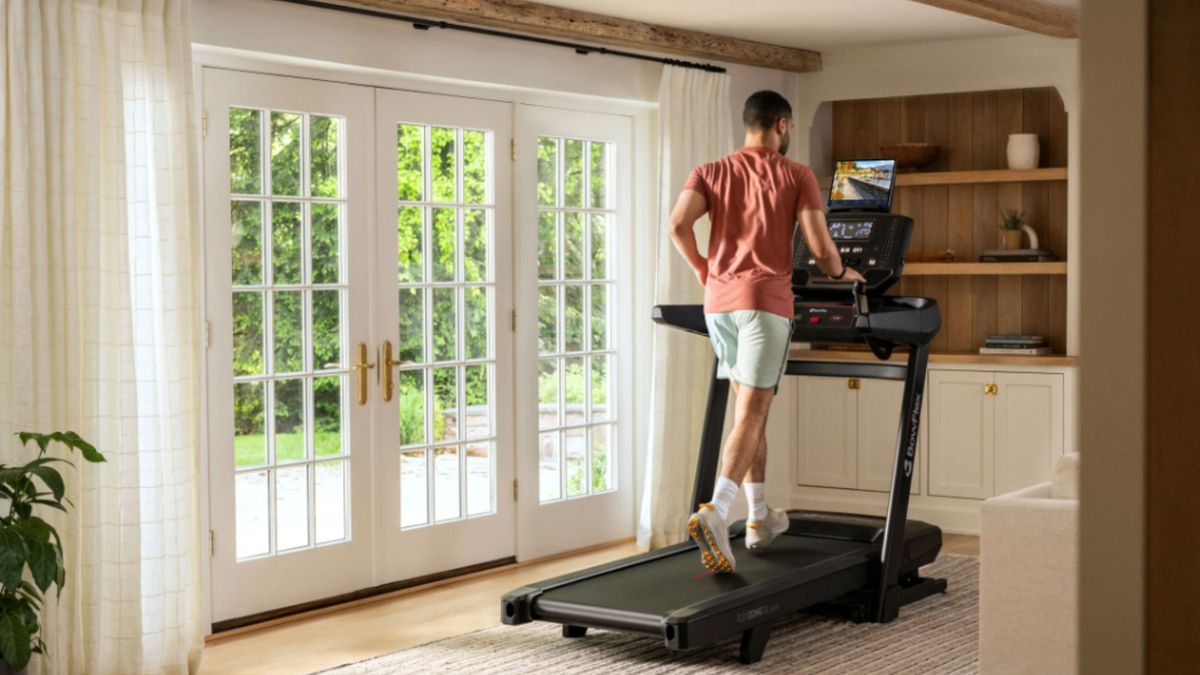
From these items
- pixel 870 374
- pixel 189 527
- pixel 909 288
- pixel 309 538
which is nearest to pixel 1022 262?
pixel 909 288

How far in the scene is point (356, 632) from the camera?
16.0ft

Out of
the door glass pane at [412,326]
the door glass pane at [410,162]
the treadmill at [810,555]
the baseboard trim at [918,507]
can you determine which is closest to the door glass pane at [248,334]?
the door glass pane at [412,326]

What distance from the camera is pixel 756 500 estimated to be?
16.2ft

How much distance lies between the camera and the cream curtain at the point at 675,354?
251 inches

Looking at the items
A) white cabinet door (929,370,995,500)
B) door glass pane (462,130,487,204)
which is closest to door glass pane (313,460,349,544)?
door glass pane (462,130,487,204)

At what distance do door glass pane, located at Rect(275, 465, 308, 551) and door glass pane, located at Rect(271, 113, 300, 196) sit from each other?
107 cm

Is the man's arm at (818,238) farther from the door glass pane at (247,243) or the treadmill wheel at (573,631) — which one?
the door glass pane at (247,243)

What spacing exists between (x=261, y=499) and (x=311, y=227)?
3.45 ft

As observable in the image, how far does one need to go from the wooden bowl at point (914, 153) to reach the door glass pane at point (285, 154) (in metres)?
3.35

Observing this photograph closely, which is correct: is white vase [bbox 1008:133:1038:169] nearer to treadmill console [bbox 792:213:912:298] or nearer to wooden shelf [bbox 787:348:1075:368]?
wooden shelf [bbox 787:348:1075:368]

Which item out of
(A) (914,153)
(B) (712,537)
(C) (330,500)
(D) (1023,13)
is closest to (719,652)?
(B) (712,537)

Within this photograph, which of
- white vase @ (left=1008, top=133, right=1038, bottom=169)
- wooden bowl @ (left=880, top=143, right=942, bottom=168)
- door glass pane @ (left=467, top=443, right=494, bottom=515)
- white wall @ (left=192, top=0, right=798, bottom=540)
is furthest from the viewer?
wooden bowl @ (left=880, top=143, right=942, bottom=168)

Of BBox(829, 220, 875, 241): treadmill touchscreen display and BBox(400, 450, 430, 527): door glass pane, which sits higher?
BBox(829, 220, 875, 241): treadmill touchscreen display

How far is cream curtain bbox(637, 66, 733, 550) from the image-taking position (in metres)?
6.39
